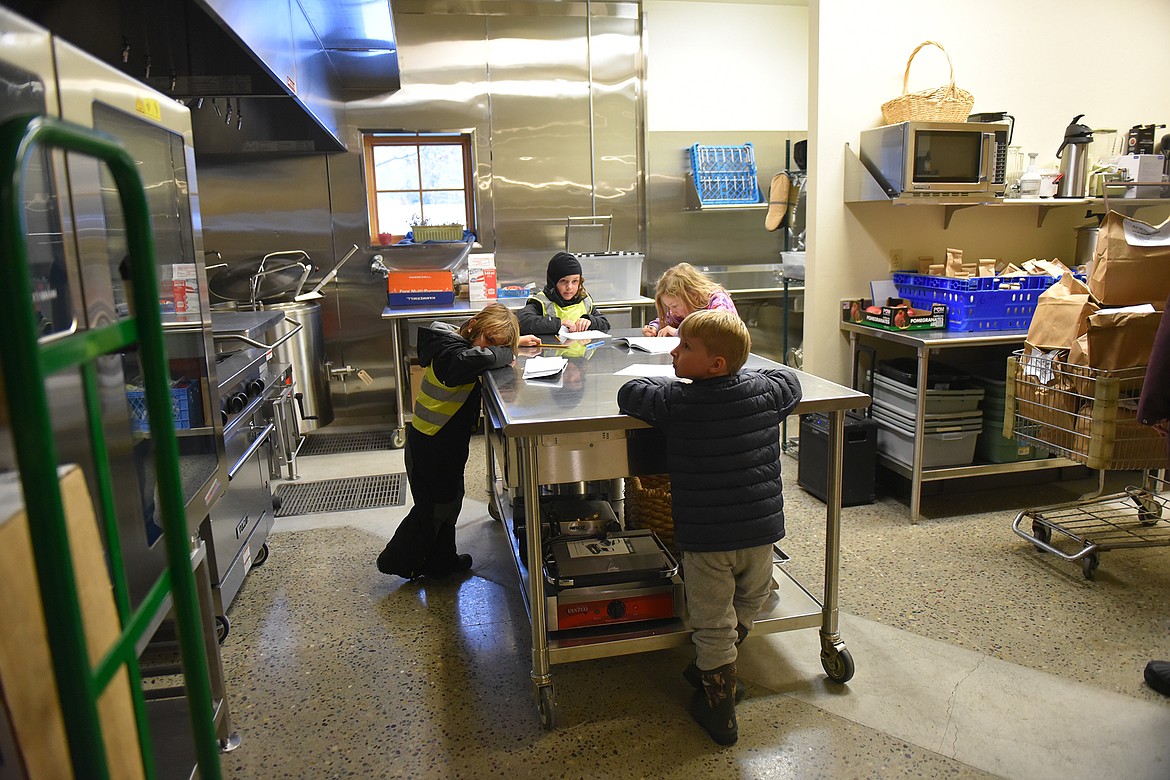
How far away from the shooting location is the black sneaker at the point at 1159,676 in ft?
6.89

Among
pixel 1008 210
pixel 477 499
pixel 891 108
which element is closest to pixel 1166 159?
pixel 1008 210

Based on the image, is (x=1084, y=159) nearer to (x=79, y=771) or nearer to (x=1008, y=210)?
(x=1008, y=210)

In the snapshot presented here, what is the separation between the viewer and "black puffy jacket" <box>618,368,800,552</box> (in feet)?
5.99

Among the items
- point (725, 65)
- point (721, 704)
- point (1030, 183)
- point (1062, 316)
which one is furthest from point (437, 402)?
point (725, 65)

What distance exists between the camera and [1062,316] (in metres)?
2.81

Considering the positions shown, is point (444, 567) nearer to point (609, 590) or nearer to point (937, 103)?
point (609, 590)

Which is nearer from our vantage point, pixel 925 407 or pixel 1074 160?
pixel 925 407

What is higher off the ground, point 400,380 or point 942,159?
point 942,159

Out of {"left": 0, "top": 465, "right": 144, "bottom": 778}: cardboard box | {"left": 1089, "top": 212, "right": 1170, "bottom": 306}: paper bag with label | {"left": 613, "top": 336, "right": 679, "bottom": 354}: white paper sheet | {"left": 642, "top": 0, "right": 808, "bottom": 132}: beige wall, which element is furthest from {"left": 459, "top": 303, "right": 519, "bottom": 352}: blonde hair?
{"left": 642, "top": 0, "right": 808, "bottom": 132}: beige wall

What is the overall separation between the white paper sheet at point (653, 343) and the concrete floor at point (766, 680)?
977mm

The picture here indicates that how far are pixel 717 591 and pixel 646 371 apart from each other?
77 centimetres

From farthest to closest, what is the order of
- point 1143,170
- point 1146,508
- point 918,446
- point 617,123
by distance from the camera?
point 617,123, point 1143,170, point 918,446, point 1146,508

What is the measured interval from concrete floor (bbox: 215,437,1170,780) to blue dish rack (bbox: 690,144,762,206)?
3211 mm

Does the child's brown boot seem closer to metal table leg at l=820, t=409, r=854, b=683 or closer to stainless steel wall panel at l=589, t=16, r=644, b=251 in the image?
metal table leg at l=820, t=409, r=854, b=683
